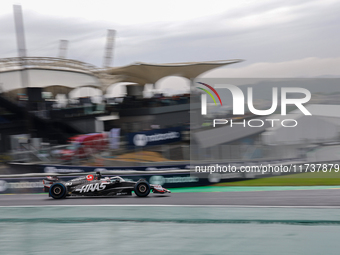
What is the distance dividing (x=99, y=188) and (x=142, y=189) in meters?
1.16

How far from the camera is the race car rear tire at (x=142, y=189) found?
9594 mm

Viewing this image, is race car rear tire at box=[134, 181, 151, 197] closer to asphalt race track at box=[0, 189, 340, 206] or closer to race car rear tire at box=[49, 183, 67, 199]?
asphalt race track at box=[0, 189, 340, 206]

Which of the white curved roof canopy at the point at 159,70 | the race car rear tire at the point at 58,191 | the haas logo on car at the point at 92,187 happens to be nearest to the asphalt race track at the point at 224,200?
the race car rear tire at the point at 58,191

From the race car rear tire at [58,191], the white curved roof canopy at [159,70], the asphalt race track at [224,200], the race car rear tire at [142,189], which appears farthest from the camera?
the white curved roof canopy at [159,70]

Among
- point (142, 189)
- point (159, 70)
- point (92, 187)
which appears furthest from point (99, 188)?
point (159, 70)

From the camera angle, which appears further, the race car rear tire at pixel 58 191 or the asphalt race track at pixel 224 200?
the race car rear tire at pixel 58 191

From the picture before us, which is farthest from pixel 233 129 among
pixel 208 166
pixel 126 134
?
pixel 126 134

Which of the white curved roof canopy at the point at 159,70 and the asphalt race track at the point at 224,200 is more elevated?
the white curved roof canopy at the point at 159,70

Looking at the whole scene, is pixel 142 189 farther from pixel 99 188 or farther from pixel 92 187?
pixel 92 187

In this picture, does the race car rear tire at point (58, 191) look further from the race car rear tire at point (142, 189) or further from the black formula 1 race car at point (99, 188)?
the race car rear tire at point (142, 189)

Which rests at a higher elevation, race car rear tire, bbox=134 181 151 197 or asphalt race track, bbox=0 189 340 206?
race car rear tire, bbox=134 181 151 197

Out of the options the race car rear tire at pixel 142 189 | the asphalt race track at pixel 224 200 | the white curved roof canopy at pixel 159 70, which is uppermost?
the white curved roof canopy at pixel 159 70

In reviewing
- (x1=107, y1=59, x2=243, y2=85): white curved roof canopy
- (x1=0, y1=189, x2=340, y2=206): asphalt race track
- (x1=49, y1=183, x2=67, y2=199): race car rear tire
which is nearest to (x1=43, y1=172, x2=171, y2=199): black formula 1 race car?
(x1=49, y1=183, x2=67, y2=199): race car rear tire

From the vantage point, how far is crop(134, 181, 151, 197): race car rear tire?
31.5ft
